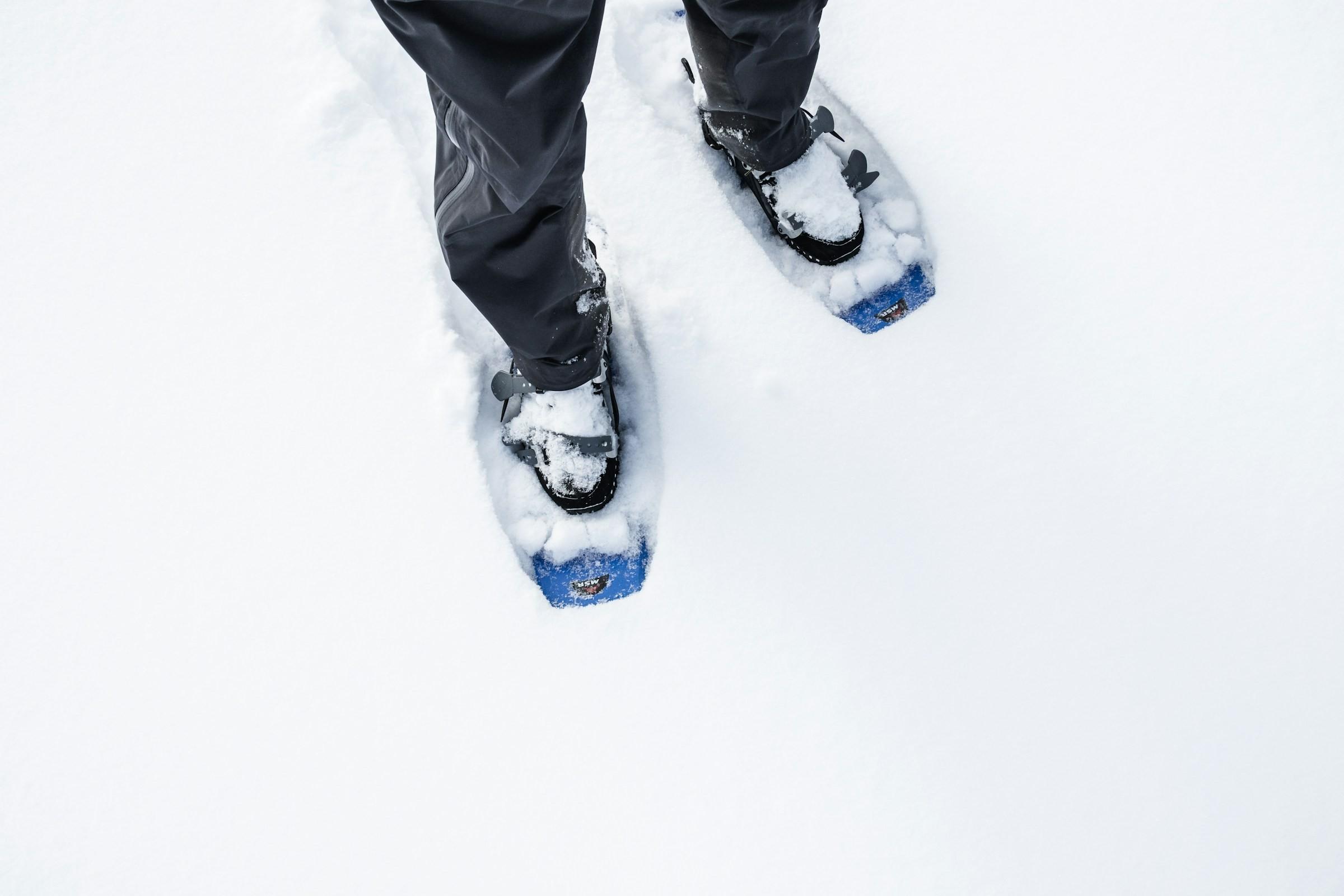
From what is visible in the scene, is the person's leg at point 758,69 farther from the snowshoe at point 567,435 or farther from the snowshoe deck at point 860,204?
the snowshoe at point 567,435

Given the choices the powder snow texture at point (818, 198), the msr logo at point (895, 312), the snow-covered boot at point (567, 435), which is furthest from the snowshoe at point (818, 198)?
the snow-covered boot at point (567, 435)

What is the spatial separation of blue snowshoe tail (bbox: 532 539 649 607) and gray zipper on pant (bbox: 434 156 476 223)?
0.52 metres

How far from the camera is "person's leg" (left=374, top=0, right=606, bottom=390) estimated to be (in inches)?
23.5

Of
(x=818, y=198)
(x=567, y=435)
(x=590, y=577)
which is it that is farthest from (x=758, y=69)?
(x=590, y=577)

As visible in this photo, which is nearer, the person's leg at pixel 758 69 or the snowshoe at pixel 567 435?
the person's leg at pixel 758 69

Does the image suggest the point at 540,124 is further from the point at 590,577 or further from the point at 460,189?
the point at 590,577

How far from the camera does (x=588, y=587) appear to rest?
1142 mm

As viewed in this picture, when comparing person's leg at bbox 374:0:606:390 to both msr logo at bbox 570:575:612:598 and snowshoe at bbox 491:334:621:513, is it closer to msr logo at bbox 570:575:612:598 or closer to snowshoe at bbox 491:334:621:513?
snowshoe at bbox 491:334:621:513

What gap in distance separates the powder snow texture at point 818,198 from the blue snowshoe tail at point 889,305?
108mm

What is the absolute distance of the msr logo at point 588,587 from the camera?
3.75 ft

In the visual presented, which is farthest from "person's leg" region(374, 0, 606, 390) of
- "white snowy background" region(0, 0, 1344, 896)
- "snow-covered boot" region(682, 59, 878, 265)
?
"snow-covered boot" region(682, 59, 878, 265)

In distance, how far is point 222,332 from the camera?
1244 mm

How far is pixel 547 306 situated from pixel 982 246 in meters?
0.75

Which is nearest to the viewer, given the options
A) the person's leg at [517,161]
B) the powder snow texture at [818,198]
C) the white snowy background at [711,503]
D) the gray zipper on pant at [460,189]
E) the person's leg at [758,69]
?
the person's leg at [517,161]
